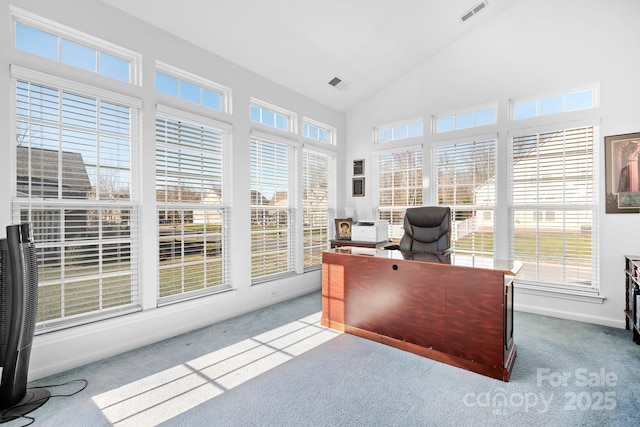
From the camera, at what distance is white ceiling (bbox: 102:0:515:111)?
303 centimetres

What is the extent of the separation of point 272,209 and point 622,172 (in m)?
4.06

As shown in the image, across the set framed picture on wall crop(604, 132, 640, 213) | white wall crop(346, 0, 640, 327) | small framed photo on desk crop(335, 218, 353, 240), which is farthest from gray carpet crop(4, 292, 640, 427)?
small framed photo on desk crop(335, 218, 353, 240)

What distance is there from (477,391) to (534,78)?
367cm

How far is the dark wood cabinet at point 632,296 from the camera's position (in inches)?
111

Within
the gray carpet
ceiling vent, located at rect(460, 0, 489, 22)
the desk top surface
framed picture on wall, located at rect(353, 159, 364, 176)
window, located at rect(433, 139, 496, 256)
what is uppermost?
ceiling vent, located at rect(460, 0, 489, 22)

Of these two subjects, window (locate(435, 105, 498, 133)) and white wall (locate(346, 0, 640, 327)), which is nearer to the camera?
white wall (locate(346, 0, 640, 327))

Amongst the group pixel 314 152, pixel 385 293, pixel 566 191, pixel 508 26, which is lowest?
pixel 385 293

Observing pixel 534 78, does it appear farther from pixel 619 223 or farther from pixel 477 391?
pixel 477 391

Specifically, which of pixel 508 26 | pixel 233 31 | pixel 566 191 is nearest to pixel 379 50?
pixel 508 26

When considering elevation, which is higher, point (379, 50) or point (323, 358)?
point (379, 50)

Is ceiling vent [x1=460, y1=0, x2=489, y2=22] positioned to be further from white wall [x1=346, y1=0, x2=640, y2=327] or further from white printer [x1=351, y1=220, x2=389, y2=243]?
white printer [x1=351, y1=220, x2=389, y2=243]

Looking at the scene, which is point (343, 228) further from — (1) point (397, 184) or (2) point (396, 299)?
(2) point (396, 299)

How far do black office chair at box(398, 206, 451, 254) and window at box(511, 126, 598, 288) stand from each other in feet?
3.78

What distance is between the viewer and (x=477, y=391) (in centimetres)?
217
